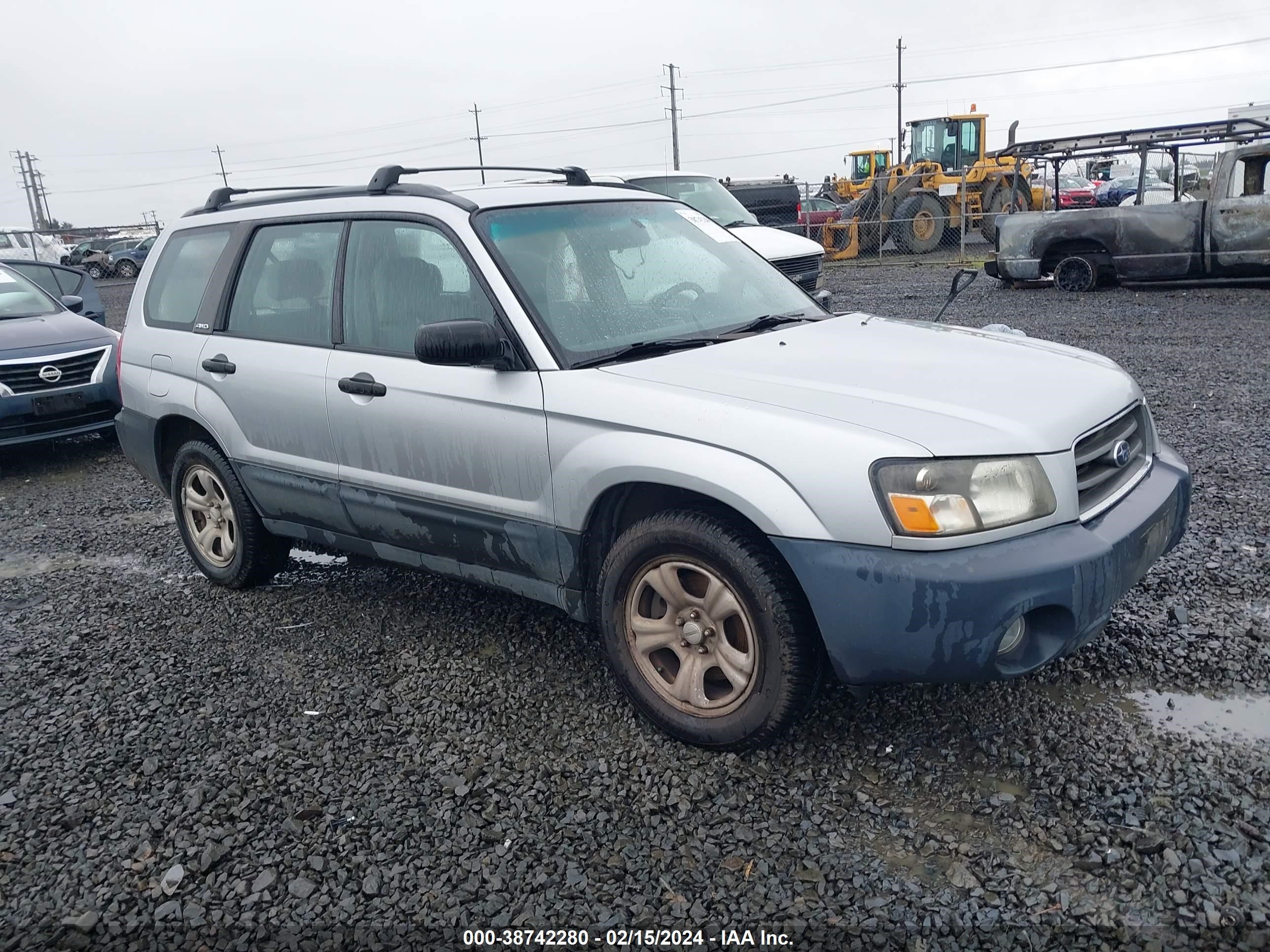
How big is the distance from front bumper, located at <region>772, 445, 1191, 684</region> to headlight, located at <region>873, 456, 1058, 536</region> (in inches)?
2.6

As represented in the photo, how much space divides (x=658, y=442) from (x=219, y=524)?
111 inches

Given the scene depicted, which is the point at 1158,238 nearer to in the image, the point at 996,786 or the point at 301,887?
the point at 996,786

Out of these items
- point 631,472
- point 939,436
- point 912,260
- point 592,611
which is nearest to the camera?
point 939,436

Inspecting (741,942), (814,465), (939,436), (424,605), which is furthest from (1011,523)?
(424,605)

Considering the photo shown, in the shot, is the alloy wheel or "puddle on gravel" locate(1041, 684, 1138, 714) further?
"puddle on gravel" locate(1041, 684, 1138, 714)

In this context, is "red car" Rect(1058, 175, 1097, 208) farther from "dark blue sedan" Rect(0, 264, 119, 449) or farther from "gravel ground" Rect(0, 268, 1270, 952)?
"gravel ground" Rect(0, 268, 1270, 952)

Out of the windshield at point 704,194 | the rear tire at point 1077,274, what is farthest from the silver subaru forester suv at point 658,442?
the rear tire at point 1077,274

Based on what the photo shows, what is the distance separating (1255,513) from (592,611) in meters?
3.47

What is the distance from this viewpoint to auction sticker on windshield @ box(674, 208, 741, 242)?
4375 millimetres

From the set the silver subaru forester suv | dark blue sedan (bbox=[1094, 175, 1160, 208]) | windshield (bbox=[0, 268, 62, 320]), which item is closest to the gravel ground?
the silver subaru forester suv

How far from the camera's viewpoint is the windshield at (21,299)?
8430 millimetres

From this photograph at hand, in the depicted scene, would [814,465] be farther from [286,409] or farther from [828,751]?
[286,409]

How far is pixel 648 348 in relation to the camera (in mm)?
3445

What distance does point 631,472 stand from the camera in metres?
3.05
